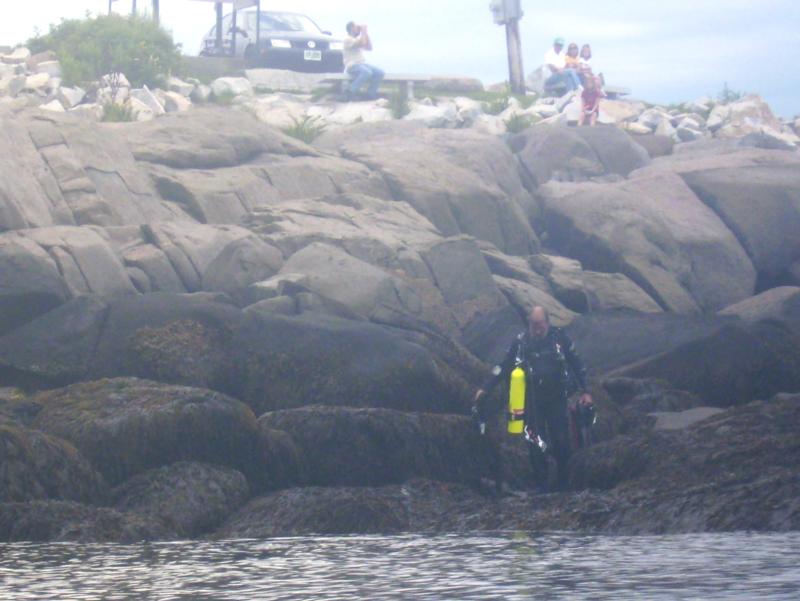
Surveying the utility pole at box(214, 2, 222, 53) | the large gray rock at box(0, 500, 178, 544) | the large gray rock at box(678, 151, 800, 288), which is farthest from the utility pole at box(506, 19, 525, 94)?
the large gray rock at box(0, 500, 178, 544)

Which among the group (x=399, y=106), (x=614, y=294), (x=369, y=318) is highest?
(x=399, y=106)

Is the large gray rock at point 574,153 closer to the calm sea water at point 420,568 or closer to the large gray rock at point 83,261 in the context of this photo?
the large gray rock at point 83,261

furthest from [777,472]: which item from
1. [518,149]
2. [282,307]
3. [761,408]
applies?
[518,149]

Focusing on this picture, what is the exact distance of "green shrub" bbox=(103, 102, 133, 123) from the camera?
29250mm

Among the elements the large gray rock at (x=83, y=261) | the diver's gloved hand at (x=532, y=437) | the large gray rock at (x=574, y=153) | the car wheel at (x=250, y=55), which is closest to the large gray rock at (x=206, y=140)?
the large gray rock at (x=83, y=261)

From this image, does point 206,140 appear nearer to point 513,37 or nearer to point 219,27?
point 219,27

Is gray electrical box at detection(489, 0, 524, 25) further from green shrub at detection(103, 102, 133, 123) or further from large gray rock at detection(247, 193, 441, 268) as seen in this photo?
large gray rock at detection(247, 193, 441, 268)

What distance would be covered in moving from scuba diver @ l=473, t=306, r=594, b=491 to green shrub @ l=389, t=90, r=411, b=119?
72.2ft

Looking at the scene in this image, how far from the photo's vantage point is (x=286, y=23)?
4053cm

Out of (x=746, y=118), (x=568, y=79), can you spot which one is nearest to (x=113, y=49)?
(x=568, y=79)

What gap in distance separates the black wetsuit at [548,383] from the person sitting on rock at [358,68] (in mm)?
22141

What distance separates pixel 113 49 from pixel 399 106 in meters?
7.29

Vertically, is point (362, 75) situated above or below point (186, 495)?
above

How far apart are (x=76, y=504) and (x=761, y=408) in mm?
6640
